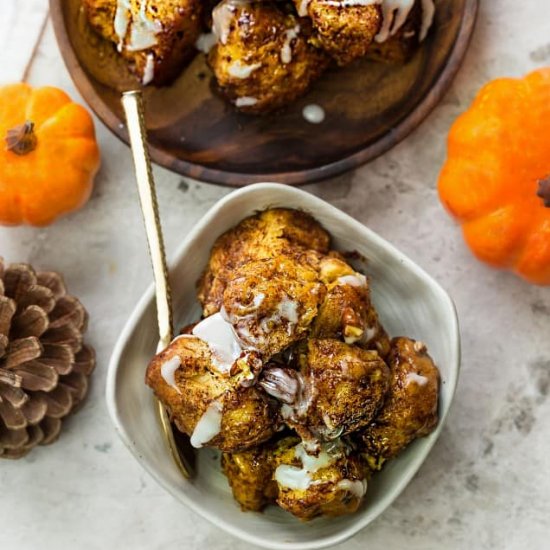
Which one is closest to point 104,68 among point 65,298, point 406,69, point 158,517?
point 65,298

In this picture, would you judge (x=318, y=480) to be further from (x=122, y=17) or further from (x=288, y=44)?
(x=122, y=17)

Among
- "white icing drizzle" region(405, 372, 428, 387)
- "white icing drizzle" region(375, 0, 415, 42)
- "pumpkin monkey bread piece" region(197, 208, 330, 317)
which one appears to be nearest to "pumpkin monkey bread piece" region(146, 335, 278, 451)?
"pumpkin monkey bread piece" region(197, 208, 330, 317)

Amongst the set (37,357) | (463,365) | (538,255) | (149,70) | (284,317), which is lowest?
(463,365)

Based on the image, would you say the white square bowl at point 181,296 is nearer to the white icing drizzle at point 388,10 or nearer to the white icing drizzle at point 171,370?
the white icing drizzle at point 171,370

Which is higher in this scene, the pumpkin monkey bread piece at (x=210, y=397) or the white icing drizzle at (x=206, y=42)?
the white icing drizzle at (x=206, y=42)

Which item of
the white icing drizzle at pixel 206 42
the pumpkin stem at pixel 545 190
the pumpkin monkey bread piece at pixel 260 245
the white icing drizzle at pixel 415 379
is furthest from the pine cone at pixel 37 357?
the pumpkin stem at pixel 545 190

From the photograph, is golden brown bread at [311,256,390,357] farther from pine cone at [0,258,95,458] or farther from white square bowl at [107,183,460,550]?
pine cone at [0,258,95,458]

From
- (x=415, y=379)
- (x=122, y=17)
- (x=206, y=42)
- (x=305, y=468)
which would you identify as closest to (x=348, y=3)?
(x=206, y=42)
